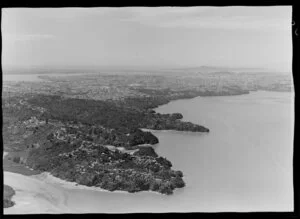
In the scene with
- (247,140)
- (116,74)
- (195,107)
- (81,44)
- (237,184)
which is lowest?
(237,184)

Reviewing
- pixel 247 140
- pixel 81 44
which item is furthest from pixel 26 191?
pixel 247 140

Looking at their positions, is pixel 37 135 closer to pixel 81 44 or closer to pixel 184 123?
pixel 81 44

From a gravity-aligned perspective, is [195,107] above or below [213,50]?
below

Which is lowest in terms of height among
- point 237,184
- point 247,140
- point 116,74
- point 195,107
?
point 237,184

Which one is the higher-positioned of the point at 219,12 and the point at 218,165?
the point at 219,12

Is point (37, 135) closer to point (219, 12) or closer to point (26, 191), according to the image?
point (26, 191)

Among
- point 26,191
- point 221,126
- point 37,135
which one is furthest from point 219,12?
point 26,191
